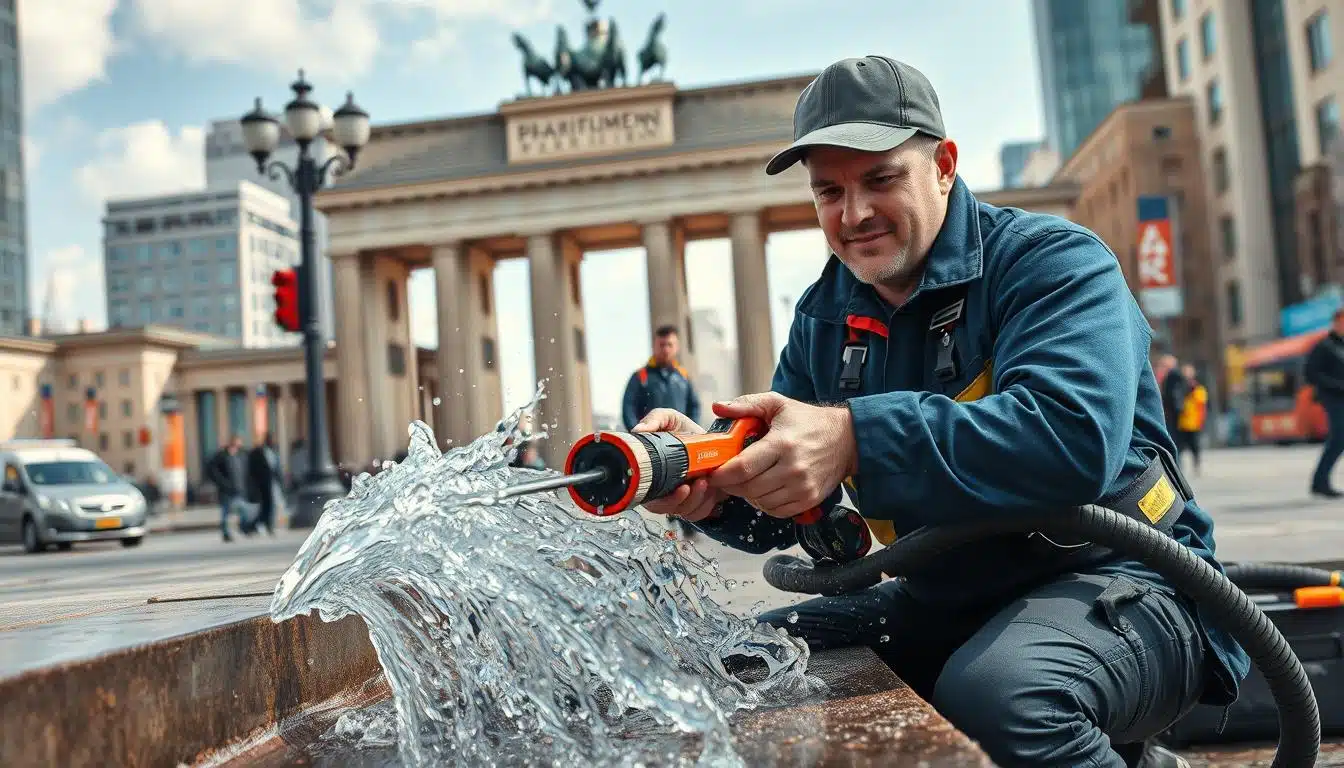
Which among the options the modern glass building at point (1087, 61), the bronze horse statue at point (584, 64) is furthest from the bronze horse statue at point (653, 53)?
the modern glass building at point (1087, 61)

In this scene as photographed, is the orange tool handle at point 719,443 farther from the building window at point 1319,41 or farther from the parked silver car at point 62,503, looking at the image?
the building window at point 1319,41

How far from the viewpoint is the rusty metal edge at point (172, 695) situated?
146 cm

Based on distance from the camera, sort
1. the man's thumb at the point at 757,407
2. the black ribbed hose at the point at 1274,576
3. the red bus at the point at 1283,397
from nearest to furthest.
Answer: the man's thumb at the point at 757,407 < the black ribbed hose at the point at 1274,576 < the red bus at the point at 1283,397

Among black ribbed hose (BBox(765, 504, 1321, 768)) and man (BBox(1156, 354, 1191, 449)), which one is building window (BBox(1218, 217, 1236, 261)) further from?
black ribbed hose (BBox(765, 504, 1321, 768))

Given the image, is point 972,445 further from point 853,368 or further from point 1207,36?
point 1207,36

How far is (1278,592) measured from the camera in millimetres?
3305

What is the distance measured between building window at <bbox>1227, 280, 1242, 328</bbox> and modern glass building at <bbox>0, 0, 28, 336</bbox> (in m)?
65.1

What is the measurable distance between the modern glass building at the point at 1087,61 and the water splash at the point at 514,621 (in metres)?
107

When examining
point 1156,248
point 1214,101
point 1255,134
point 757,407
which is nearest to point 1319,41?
point 1255,134

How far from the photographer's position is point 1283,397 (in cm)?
3180

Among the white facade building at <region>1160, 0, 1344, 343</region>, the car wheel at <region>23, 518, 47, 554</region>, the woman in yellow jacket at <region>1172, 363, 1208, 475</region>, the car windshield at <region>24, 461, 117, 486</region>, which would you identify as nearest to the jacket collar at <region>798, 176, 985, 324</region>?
the woman in yellow jacket at <region>1172, 363, 1208, 475</region>

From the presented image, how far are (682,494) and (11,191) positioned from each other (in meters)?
85.8

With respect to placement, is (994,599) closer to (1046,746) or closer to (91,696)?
(1046,746)

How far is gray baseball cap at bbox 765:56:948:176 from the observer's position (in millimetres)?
2111
